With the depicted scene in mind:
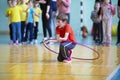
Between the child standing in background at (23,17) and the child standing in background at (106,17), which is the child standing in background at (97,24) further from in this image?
the child standing in background at (23,17)

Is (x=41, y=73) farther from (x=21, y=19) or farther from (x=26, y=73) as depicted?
(x=21, y=19)

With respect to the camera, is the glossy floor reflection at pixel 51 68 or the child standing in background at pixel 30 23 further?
the child standing in background at pixel 30 23

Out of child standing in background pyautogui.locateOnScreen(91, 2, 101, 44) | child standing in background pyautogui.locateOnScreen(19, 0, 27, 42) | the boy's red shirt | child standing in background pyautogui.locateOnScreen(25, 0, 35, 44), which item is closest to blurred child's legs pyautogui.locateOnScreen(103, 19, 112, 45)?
child standing in background pyautogui.locateOnScreen(91, 2, 101, 44)

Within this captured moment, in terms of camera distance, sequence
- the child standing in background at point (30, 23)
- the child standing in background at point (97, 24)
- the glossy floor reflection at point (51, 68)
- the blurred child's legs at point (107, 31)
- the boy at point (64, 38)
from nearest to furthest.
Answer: the glossy floor reflection at point (51, 68) → the boy at point (64, 38) → the blurred child's legs at point (107, 31) → the child standing in background at point (30, 23) → the child standing in background at point (97, 24)

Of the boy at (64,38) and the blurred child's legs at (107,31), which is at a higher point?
the boy at (64,38)

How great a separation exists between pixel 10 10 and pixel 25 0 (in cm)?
82

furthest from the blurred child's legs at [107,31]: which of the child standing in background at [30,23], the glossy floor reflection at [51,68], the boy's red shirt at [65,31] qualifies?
the boy's red shirt at [65,31]

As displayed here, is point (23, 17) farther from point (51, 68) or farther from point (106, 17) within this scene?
point (51, 68)

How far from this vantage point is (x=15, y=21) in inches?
361

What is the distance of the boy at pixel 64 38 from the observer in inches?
222

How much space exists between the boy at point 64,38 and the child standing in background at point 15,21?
3480mm

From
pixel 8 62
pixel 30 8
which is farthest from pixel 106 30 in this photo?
pixel 8 62

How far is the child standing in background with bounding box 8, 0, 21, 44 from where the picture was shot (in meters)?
9.16

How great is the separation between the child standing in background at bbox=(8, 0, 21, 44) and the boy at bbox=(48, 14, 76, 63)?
11.4 ft
